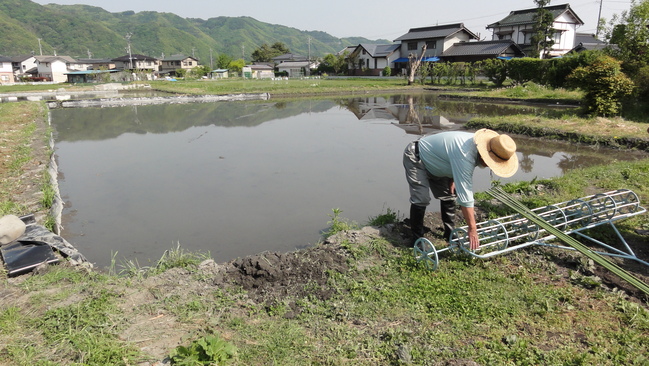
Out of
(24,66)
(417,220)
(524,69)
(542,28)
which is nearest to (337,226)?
(417,220)

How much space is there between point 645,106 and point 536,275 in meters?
Answer: 12.2

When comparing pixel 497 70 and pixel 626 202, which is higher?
pixel 497 70

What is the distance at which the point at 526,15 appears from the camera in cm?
3972

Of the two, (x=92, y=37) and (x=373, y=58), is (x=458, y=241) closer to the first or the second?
(x=373, y=58)

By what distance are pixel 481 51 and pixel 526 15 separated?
8.07m

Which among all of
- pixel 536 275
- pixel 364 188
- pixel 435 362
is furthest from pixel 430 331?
pixel 364 188

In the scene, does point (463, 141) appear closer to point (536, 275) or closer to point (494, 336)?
point (536, 275)

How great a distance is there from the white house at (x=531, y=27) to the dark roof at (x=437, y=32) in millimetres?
3026

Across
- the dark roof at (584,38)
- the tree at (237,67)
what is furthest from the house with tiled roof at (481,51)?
the tree at (237,67)

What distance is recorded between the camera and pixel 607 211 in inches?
173

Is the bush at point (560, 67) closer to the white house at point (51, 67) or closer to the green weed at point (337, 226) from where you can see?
the green weed at point (337, 226)

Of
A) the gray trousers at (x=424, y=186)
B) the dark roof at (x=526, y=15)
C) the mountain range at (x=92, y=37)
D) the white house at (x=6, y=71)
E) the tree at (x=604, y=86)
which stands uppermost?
the mountain range at (x=92, y=37)

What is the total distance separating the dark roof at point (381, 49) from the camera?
44844mm

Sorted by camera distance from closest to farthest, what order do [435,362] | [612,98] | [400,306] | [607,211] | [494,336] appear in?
1. [435,362]
2. [494,336]
3. [400,306]
4. [607,211]
5. [612,98]
